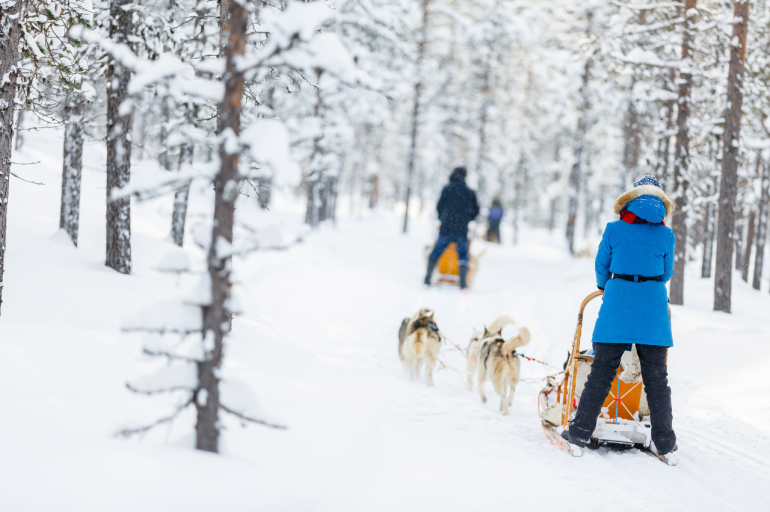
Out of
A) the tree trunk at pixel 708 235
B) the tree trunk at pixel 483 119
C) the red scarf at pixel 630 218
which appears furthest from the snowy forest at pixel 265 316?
the tree trunk at pixel 483 119

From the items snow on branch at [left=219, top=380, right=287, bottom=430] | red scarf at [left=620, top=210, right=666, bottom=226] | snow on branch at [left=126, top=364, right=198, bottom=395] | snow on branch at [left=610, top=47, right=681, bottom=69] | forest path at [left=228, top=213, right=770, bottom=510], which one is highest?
snow on branch at [left=610, top=47, right=681, bottom=69]

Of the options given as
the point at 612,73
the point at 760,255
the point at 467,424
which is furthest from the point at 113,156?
the point at 760,255

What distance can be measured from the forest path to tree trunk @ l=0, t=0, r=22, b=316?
7.85 feet

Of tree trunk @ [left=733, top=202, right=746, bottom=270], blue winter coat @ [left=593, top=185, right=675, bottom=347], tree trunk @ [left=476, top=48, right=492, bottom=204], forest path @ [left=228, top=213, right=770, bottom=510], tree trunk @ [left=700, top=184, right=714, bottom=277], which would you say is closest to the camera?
forest path @ [left=228, top=213, right=770, bottom=510]

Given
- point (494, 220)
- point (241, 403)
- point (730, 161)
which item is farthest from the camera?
point (494, 220)

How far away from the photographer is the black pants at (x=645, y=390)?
3.93 m

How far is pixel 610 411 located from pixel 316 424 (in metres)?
2.42

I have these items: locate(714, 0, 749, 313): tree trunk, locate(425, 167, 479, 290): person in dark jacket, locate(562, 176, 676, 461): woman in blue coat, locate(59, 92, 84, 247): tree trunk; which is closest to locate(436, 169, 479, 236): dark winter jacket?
locate(425, 167, 479, 290): person in dark jacket

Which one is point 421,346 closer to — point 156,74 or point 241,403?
point 241,403

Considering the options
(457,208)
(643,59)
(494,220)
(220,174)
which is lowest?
(220,174)

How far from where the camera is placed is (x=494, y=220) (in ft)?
78.9

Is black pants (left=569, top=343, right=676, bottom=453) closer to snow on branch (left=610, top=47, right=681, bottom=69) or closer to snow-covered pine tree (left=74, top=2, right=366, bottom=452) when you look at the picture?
snow-covered pine tree (left=74, top=2, right=366, bottom=452)

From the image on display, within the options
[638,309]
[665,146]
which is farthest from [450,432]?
[665,146]

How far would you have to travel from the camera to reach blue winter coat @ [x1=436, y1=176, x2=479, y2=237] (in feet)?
36.2
